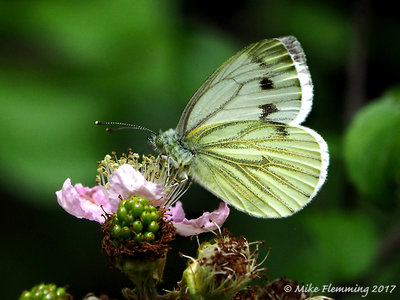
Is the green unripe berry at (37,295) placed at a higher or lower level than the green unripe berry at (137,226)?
lower

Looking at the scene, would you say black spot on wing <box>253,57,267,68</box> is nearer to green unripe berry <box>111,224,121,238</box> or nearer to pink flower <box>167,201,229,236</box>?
pink flower <box>167,201,229,236</box>

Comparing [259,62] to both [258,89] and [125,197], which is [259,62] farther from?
[125,197]

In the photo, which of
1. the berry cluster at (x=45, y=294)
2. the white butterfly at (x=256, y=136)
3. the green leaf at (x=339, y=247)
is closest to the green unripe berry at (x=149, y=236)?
the berry cluster at (x=45, y=294)

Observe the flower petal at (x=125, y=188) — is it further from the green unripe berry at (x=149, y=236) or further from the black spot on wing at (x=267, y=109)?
the black spot on wing at (x=267, y=109)

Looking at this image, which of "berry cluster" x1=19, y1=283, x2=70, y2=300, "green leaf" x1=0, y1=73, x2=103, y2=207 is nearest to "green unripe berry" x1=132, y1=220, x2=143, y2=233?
"berry cluster" x1=19, y1=283, x2=70, y2=300

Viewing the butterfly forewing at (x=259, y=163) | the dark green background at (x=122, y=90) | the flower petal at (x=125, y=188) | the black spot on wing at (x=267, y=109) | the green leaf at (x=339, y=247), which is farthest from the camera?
the dark green background at (x=122, y=90)

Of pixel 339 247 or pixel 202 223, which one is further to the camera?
pixel 339 247

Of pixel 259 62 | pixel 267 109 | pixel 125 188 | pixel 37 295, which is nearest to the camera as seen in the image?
pixel 37 295

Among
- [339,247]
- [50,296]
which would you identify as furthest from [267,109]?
[50,296]
